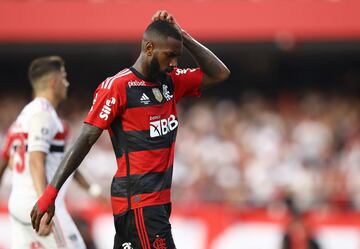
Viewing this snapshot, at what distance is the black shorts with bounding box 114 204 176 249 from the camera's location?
20.5 ft

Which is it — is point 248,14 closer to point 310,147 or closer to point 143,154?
point 310,147

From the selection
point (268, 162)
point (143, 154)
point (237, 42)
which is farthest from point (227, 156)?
point (143, 154)

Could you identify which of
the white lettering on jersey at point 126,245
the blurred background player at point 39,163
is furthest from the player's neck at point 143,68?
the blurred background player at point 39,163

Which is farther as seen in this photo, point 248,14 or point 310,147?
point 248,14

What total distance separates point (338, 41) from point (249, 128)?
100.0 inches

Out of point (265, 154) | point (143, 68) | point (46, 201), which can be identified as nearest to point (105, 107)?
point (143, 68)

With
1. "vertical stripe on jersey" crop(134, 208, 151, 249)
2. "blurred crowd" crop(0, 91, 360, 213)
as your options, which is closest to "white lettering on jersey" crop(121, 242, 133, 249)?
"vertical stripe on jersey" crop(134, 208, 151, 249)

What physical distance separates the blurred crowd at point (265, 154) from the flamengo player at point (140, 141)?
545cm

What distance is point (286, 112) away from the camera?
15391 mm

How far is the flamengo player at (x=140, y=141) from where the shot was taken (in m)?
6.15

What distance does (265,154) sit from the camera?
13750 mm

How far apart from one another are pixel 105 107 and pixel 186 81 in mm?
889

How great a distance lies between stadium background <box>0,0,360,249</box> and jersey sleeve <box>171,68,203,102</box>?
4.16m

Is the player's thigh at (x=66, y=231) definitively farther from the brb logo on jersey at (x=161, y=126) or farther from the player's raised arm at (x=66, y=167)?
the brb logo on jersey at (x=161, y=126)
